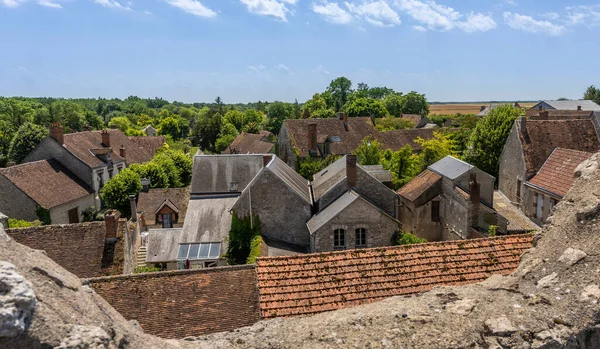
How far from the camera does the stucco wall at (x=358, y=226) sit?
19.5m

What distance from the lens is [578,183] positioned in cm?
799

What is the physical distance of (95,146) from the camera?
40781 mm

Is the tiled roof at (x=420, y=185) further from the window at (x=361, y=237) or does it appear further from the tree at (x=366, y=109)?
the tree at (x=366, y=109)

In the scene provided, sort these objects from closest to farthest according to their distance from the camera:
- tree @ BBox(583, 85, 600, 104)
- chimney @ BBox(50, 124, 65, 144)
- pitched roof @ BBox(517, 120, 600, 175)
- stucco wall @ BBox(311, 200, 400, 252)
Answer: stucco wall @ BBox(311, 200, 400, 252), pitched roof @ BBox(517, 120, 600, 175), chimney @ BBox(50, 124, 65, 144), tree @ BBox(583, 85, 600, 104)

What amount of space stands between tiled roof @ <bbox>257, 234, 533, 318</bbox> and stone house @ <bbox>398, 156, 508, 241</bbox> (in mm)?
10095

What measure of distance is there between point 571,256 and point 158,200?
28.2 m

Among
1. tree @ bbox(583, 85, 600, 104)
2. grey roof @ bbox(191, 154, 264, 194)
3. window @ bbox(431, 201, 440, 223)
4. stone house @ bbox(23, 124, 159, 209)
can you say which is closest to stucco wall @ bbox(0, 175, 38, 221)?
stone house @ bbox(23, 124, 159, 209)

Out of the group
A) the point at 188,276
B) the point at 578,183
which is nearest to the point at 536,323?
the point at 578,183

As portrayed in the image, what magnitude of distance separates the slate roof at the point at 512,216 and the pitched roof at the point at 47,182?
1182 inches

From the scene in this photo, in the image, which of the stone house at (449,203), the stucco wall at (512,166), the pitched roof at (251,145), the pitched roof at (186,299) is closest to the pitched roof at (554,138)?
the stucco wall at (512,166)

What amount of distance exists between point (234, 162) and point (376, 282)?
1983 centimetres

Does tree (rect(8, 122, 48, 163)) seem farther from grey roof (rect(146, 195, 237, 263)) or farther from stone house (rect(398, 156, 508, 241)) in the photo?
stone house (rect(398, 156, 508, 241))

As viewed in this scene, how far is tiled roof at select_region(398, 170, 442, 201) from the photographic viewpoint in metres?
23.2

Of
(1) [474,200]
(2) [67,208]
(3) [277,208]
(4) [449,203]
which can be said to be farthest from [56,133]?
(1) [474,200]
